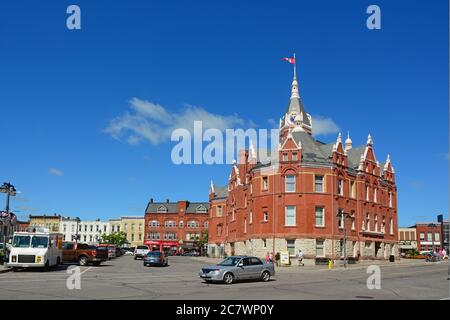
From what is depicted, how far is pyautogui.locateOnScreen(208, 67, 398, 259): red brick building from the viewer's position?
182ft

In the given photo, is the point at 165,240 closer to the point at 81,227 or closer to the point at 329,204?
the point at 81,227

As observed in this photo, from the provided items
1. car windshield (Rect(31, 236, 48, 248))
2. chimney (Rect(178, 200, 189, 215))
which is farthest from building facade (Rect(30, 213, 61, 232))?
car windshield (Rect(31, 236, 48, 248))

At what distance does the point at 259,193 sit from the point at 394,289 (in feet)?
118

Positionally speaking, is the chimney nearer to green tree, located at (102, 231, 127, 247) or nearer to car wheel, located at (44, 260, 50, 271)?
green tree, located at (102, 231, 127, 247)

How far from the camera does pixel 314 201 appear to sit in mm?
55562

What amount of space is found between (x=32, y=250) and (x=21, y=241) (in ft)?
3.27

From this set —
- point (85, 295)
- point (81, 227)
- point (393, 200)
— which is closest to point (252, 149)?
point (393, 200)

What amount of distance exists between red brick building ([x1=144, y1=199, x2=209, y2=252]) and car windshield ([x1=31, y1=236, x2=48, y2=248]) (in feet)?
290

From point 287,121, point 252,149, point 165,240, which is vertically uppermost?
point 287,121

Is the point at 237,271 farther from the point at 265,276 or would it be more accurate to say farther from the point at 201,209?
the point at 201,209

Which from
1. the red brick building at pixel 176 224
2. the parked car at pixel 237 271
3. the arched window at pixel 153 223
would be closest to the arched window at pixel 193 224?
the red brick building at pixel 176 224

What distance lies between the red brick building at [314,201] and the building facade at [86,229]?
89.2m

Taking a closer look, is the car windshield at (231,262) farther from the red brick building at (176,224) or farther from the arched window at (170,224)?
the arched window at (170,224)
